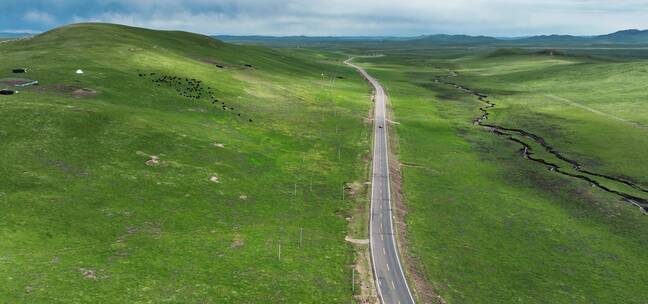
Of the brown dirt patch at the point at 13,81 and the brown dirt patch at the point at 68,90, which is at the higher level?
the brown dirt patch at the point at 13,81

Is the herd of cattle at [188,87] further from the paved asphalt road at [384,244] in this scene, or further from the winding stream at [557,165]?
the winding stream at [557,165]

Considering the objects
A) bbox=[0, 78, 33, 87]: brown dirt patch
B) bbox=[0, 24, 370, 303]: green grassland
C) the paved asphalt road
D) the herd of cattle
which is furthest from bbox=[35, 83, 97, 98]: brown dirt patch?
the paved asphalt road

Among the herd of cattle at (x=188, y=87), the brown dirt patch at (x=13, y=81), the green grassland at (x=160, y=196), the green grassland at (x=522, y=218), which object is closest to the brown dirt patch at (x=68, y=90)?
the green grassland at (x=160, y=196)

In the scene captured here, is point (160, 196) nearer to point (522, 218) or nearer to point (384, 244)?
point (384, 244)

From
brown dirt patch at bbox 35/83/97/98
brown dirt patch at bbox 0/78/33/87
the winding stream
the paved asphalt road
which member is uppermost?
brown dirt patch at bbox 0/78/33/87

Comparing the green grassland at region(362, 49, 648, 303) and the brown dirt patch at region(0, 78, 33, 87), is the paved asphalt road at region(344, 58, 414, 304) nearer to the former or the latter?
the green grassland at region(362, 49, 648, 303)

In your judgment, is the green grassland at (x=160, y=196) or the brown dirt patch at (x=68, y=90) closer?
the green grassland at (x=160, y=196)
